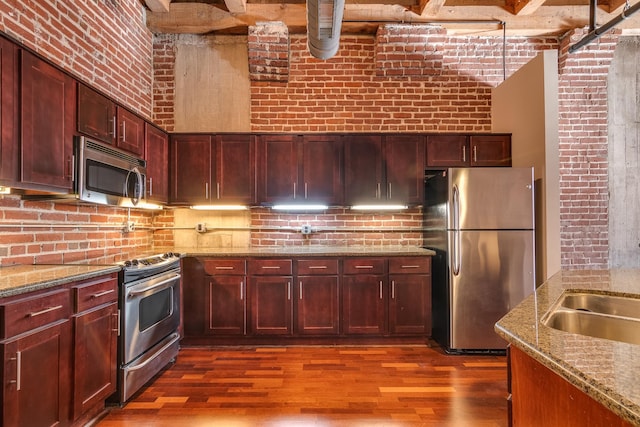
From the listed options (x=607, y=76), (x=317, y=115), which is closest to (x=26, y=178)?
A: (x=317, y=115)

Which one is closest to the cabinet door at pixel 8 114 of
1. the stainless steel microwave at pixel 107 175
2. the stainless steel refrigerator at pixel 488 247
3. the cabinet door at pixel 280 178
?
the stainless steel microwave at pixel 107 175

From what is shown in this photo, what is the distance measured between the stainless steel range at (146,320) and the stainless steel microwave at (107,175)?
527 millimetres

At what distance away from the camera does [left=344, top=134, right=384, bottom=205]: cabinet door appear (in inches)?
163

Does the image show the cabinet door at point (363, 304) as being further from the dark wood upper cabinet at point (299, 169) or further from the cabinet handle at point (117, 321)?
the cabinet handle at point (117, 321)

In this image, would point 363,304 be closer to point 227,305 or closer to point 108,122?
point 227,305

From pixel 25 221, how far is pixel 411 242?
3628 mm

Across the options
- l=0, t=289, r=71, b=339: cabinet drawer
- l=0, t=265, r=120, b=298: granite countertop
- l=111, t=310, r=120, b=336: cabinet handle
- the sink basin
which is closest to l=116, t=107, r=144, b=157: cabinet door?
l=0, t=265, r=120, b=298: granite countertop

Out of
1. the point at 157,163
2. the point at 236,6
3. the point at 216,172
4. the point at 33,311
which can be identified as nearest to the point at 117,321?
the point at 33,311

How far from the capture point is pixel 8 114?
2.01 metres

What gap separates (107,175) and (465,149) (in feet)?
11.4

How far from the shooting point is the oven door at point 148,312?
103 inches

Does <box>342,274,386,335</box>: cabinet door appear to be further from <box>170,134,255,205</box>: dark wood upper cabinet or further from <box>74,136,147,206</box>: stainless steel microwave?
<box>74,136,147,206</box>: stainless steel microwave

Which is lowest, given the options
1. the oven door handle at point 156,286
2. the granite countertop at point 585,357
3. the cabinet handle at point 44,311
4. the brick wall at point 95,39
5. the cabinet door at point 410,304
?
the cabinet door at point 410,304

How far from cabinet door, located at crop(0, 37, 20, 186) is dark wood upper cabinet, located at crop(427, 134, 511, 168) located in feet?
11.6
